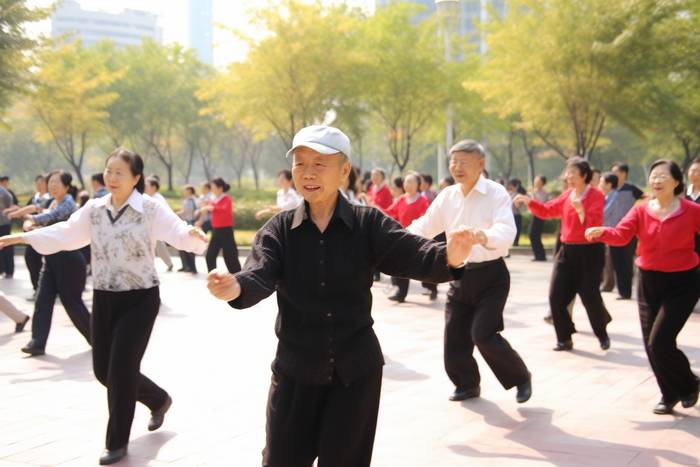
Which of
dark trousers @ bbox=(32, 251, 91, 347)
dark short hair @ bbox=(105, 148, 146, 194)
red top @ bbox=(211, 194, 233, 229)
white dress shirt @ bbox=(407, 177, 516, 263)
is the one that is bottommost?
dark trousers @ bbox=(32, 251, 91, 347)

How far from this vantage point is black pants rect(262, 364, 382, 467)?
115 inches

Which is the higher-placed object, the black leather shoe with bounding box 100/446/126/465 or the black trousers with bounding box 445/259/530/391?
the black trousers with bounding box 445/259/530/391

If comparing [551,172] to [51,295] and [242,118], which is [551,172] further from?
[51,295]

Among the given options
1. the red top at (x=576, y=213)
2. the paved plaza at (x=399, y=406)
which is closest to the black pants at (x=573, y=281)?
the red top at (x=576, y=213)

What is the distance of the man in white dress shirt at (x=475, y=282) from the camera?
5.48 m

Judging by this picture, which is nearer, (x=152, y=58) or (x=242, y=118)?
(x=242, y=118)

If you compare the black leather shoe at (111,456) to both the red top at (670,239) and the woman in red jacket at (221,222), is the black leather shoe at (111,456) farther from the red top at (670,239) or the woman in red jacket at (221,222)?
the woman in red jacket at (221,222)

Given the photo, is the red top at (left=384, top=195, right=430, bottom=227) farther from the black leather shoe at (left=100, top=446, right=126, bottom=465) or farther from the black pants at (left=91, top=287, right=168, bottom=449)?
the black leather shoe at (left=100, top=446, right=126, bottom=465)

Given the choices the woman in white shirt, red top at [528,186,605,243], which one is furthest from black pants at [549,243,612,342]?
the woman in white shirt

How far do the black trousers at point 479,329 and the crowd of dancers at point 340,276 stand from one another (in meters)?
0.01

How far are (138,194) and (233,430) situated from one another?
1.70m

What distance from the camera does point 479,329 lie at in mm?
5484

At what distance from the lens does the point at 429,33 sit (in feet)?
104

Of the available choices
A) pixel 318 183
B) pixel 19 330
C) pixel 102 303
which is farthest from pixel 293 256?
pixel 19 330
